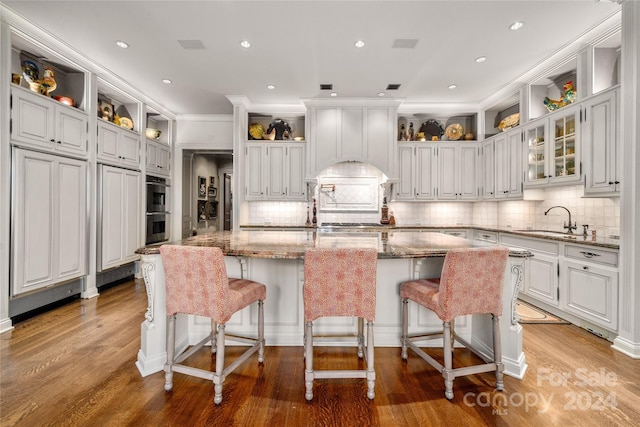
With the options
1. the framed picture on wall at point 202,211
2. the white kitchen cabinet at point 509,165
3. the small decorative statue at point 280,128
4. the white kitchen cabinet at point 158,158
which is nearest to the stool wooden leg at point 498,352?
the white kitchen cabinet at point 509,165

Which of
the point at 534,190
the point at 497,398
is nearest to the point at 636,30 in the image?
the point at 534,190

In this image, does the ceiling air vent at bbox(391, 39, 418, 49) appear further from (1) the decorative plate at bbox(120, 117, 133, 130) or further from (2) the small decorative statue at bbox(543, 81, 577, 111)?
(1) the decorative plate at bbox(120, 117, 133, 130)

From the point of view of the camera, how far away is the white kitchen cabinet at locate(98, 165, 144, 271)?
3928mm

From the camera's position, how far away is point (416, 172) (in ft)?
16.5

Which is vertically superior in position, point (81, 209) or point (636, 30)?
point (636, 30)

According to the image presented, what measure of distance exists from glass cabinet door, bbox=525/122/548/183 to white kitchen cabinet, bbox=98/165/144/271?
5.39 metres

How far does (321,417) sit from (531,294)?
10.3 feet

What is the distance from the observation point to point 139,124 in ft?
15.3

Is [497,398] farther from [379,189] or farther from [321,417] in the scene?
[379,189]

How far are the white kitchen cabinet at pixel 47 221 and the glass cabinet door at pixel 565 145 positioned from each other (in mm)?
5705

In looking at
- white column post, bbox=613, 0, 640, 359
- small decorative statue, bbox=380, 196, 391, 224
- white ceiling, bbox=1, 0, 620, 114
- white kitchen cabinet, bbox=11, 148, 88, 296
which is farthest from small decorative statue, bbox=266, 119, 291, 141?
white column post, bbox=613, 0, 640, 359

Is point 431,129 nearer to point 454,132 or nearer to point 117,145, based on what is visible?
point 454,132

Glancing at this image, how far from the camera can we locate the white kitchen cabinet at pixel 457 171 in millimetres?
5035

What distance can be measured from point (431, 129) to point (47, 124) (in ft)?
17.8
